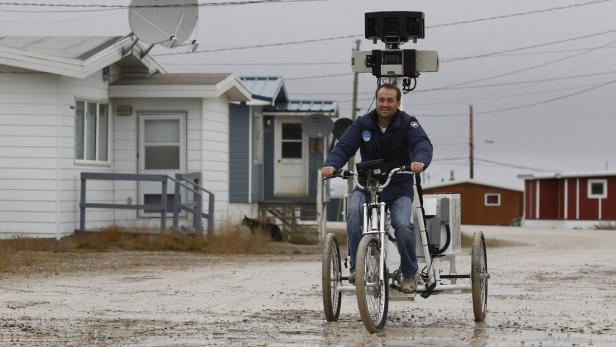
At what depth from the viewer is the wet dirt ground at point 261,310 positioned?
927 cm

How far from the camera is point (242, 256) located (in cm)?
2322

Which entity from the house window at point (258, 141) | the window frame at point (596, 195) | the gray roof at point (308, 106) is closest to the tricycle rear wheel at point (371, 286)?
the house window at point (258, 141)

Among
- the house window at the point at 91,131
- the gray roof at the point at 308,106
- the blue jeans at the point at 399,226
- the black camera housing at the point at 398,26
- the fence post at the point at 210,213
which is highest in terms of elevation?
the gray roof at the point at 308,106

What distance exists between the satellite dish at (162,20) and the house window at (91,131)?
1.76 meters

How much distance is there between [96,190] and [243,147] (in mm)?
8110

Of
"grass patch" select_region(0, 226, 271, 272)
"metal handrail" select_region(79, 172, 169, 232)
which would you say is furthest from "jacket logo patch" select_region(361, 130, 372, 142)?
"metal handrail" select_region(79, 172, 169, 232)

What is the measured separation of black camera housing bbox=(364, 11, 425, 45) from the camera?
12.3 meters

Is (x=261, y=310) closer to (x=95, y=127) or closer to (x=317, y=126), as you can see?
(x=95, y=127)

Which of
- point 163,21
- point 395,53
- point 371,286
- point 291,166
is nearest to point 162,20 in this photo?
point 163,21

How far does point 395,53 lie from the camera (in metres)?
11.7

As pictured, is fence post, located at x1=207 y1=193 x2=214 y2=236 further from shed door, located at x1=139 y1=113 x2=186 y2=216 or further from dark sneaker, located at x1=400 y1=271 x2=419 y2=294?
dark sneaker, located at x1=400 y1=271 x2=419 y2=294

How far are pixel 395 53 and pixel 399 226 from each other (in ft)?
7.18

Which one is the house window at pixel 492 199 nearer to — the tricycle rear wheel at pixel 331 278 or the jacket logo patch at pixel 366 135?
the tricycle rear wheel at pixel 331 278

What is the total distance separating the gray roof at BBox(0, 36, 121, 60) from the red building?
3592 cm
